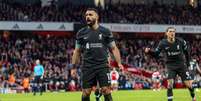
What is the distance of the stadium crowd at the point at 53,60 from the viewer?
39500 millimetres

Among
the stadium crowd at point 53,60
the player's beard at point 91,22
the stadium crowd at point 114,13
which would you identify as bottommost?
the stadium crowd at point 53,60

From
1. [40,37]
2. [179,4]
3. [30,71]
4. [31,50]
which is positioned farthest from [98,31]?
[179,4]

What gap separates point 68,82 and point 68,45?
6.47 meters

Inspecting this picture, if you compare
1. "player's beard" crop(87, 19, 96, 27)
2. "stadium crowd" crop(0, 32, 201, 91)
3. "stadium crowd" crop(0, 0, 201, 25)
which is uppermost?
"player's beard" crop(87, 19, 96, 27)

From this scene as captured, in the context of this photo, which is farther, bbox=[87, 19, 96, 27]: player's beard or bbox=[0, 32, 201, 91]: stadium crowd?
bbox=[0, 32, 201, 91]: stadium crowd

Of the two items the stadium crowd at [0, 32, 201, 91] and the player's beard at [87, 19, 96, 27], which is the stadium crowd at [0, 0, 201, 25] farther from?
the player's beard at [87, 19, 96, 27]

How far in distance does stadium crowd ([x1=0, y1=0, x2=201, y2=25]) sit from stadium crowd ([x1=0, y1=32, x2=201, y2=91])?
73.8 inches

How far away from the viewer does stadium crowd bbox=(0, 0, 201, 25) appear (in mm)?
45625

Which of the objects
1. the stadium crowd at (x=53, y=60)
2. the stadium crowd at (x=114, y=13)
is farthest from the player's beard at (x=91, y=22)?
the stadium crowd at (x=114, y=13)

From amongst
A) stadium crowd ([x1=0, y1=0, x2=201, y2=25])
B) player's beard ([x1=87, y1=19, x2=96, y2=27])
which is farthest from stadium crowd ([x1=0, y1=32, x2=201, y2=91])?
player's beard ([x1=87, y1=19, x2=96, y2=27])

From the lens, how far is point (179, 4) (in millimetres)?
57594

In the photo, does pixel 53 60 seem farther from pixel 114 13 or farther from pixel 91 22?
pixel 91 22

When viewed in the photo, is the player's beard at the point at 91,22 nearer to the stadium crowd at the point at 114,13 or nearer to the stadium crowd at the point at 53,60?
the stadium crowd at the point at 53,60

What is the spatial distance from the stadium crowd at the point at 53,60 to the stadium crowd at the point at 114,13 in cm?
187
